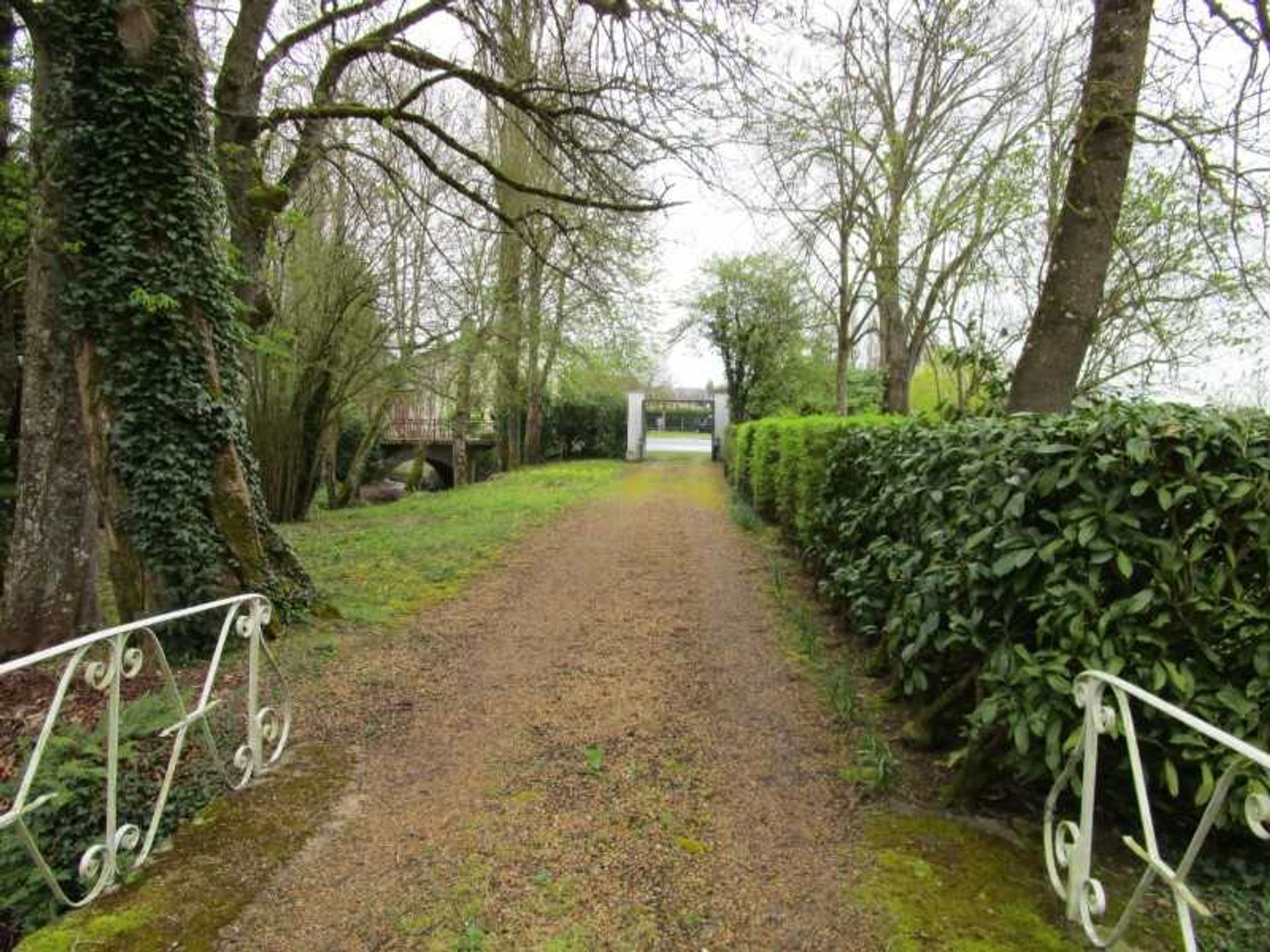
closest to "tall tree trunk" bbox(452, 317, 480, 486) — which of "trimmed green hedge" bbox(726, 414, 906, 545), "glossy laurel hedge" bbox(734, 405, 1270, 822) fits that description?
"trimmed green hedge" bbox(726, 414, 906, 545)

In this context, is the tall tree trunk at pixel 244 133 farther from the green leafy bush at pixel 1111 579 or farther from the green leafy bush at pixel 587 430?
the green leafy bush at pixel 587 430

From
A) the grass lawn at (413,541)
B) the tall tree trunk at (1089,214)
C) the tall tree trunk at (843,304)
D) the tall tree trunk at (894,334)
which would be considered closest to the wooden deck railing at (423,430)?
the grass lawn at (413,541)

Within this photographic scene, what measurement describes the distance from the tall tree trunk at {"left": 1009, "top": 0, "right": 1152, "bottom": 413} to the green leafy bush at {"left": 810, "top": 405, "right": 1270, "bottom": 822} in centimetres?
253

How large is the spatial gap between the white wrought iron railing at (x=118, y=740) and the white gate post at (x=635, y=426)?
73.7 feet

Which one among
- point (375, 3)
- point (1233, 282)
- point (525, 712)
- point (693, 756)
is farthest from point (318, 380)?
point (1233, 282)

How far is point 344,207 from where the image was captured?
11594mm

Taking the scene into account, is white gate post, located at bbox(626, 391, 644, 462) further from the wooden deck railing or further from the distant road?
the wooden deck railing

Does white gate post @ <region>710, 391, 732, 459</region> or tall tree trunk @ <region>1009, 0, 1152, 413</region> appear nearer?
tall tree trunk @ <region>1009, 0, 1152, 413</region>

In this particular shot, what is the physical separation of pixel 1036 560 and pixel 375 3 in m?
7.97

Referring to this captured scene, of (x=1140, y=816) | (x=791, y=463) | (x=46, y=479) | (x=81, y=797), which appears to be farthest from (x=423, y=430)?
(x=1140, y=816)

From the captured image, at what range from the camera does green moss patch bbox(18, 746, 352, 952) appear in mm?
2047

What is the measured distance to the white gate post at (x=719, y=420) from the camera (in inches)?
992

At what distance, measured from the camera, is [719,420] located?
84.9 feet

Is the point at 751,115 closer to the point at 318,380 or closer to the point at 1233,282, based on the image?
the point at 1233,282
